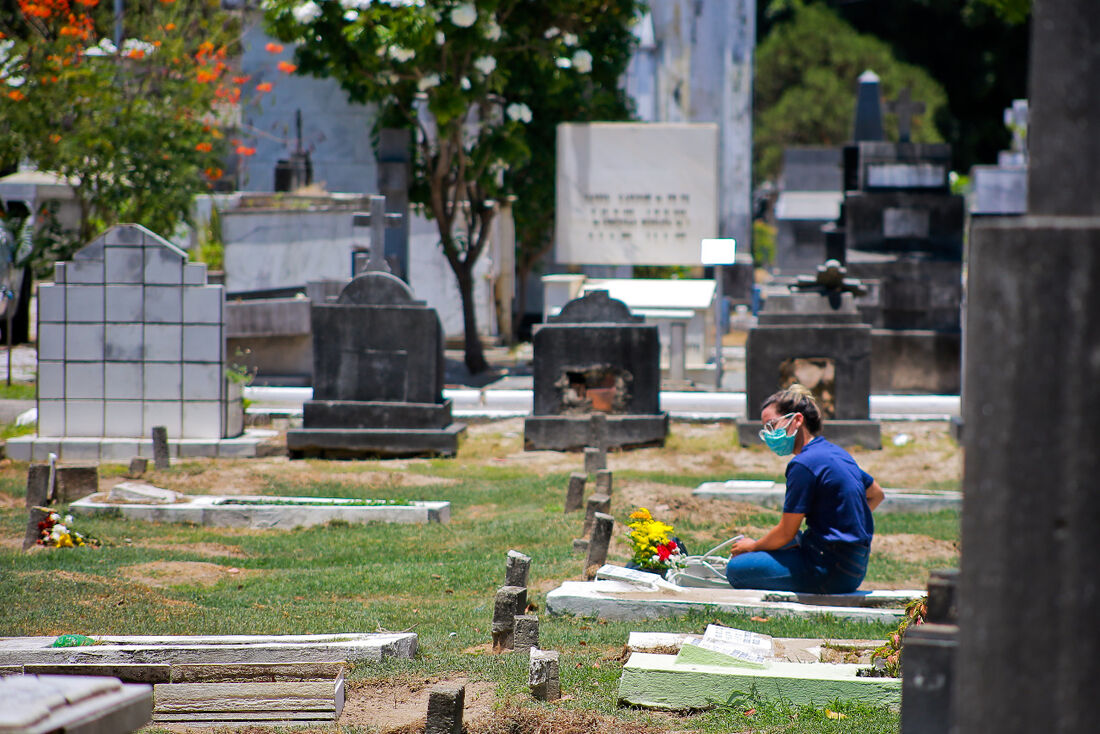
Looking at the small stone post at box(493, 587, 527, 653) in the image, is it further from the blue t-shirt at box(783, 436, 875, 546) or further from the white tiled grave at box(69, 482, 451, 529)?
the white tiled grave at box(69, 482, 451, 529)

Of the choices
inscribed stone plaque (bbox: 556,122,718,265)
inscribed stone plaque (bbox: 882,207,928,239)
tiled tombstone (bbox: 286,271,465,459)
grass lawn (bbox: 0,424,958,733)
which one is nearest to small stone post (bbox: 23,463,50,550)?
grass lawn (bbox: 0,424,958,733)

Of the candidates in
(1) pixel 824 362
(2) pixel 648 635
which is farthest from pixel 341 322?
(2) pixel 648 635

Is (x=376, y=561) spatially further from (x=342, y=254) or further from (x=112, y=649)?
(x=342, y=254)

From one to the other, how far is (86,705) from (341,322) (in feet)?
33.1

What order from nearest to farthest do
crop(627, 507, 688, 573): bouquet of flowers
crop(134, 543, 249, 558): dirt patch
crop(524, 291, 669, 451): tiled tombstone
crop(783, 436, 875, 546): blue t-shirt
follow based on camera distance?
crop(783, 436, 875, 546): blue t-shirt
crop(627, 507, 688, 573): bouquet of flowers
crop(134, 543, 249, 558): dirt patch
crop(524, 291, 669, 451): tiled tombstone

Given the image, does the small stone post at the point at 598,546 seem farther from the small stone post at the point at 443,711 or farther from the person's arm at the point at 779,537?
the small stone post at the point at 443,711

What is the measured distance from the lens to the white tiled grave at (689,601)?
6.28 meters

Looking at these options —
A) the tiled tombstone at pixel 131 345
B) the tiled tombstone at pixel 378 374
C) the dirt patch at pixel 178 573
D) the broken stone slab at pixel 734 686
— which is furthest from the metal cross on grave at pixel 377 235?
the broken stone slab at pixel 734 686

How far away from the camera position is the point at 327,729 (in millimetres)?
4562

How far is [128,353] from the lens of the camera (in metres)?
12.1

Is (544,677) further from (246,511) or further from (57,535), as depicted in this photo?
(246,511)

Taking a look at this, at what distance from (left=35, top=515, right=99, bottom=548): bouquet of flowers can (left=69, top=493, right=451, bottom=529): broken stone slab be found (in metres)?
0.95

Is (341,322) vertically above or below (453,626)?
above

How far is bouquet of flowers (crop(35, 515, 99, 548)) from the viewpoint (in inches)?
311
